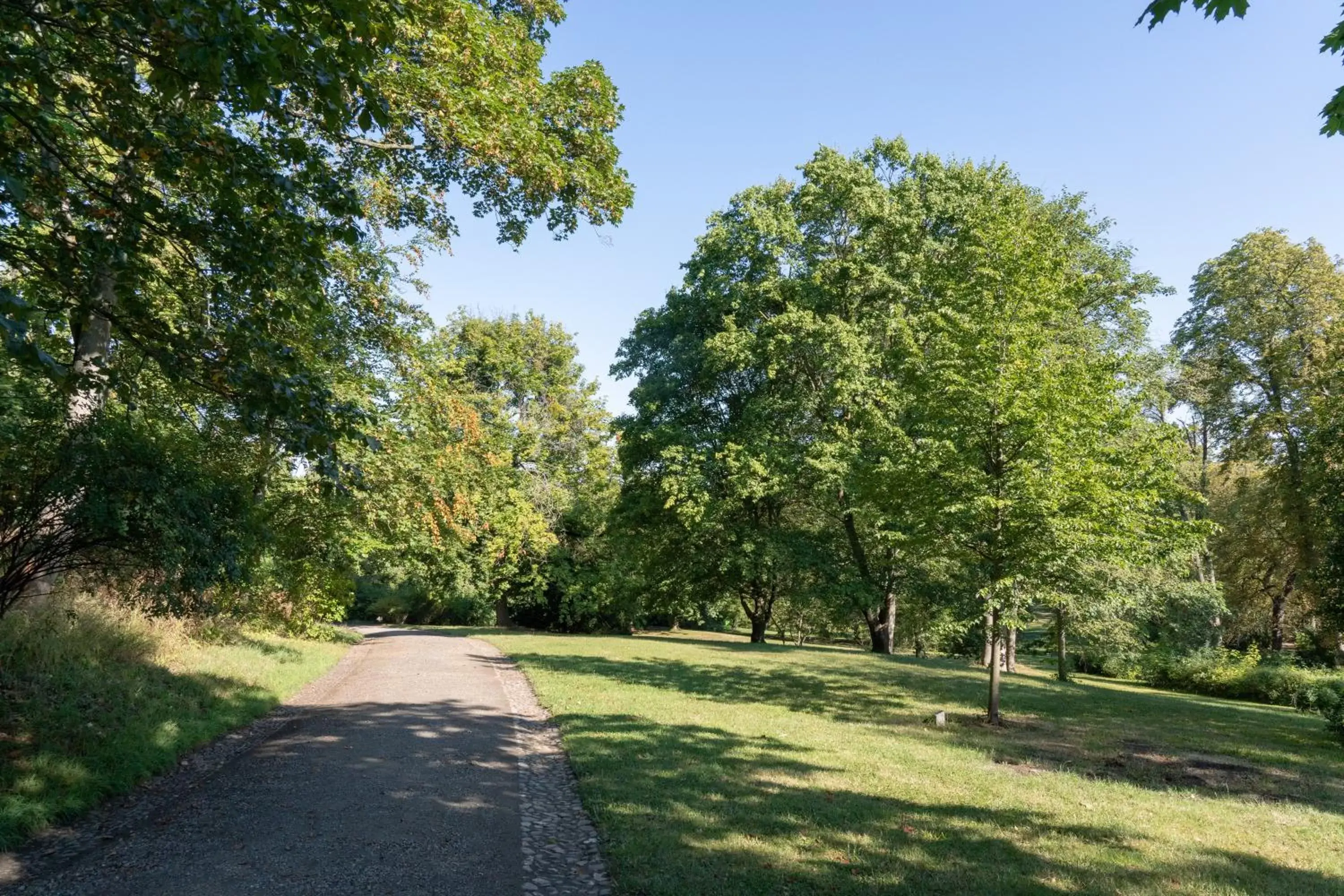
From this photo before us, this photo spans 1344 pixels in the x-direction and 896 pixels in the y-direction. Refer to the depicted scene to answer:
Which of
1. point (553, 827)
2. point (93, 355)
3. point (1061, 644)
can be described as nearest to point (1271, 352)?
point (1061, 644)

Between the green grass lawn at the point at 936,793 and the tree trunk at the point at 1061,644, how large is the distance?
249 inches

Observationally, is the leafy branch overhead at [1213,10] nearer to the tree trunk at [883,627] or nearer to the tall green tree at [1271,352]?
the tall green tree at [1271,352]

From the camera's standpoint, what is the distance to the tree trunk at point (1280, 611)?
2584cm

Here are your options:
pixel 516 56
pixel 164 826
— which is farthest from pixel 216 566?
pixel 516 56

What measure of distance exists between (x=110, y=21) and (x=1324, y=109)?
7.97m

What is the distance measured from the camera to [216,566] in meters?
7.44

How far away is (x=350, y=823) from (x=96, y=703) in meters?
3.89

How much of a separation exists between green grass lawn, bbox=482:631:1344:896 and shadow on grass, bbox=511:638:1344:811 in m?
0.07

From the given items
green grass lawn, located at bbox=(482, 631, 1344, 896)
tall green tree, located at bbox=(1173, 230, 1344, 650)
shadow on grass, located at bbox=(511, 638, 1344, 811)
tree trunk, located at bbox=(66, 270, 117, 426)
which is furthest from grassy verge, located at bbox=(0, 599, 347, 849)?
tall green tree, located at bbox=(1173, 230, 1344, 650)

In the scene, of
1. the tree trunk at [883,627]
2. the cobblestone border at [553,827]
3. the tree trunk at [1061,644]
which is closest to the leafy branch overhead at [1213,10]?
the cobblestone border at [553,827]

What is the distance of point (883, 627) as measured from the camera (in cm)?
2728

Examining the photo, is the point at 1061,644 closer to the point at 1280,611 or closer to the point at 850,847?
the point at 1280,611

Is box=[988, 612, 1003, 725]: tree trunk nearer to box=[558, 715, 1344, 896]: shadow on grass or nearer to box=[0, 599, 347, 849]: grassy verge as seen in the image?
box=[558, 715, 1344, 896]: shadow on grass

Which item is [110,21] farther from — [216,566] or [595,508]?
[595,508]
